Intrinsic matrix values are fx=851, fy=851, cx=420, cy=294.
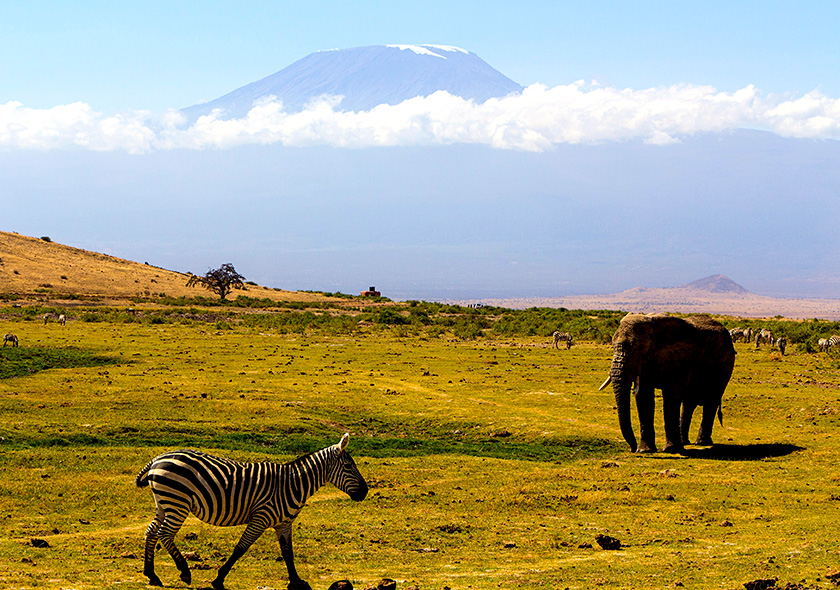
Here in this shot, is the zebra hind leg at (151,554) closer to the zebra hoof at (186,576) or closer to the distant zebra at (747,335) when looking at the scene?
the zebra hoof at (186,576)

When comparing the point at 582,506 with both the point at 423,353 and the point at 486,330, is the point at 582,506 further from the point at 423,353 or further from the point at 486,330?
the point at 486,330

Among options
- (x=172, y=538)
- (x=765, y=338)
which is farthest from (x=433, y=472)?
(x=765, y=338)

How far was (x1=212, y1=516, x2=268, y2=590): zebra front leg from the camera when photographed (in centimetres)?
1059

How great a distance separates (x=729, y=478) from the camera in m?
19.8

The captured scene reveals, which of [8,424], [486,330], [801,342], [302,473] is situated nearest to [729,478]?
[302,473]

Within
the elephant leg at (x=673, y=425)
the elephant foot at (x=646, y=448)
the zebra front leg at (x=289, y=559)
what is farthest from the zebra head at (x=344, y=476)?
the elephant leg at (x=673, y=425)

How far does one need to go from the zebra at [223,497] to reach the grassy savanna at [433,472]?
1.87 ft

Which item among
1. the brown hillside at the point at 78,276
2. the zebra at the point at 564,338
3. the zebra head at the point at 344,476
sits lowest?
the zebra head at the point at 344,476

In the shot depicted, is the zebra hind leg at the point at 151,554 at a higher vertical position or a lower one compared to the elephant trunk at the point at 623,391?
lower

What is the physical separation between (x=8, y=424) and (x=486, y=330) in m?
47.1

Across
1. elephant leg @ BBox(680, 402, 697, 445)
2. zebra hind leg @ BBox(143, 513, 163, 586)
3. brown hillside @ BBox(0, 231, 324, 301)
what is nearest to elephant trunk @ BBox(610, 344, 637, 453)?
elephant leg @ BBox(680, 402, 697, 445)

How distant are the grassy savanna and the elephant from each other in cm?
100

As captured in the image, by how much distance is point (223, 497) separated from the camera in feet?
36.1

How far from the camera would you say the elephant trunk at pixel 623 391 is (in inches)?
899
